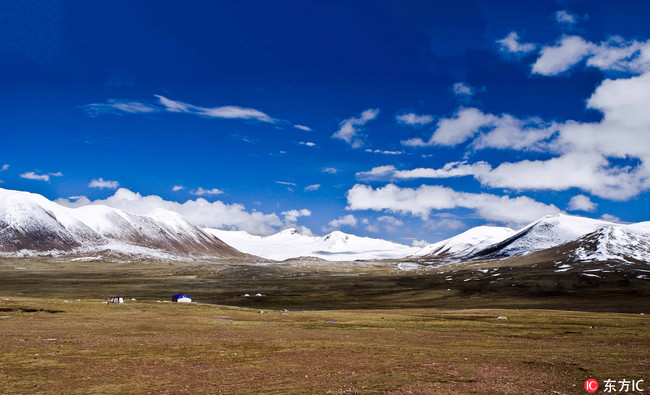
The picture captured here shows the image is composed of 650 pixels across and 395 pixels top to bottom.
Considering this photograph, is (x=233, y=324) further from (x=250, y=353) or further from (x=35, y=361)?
(x=35, y=361)

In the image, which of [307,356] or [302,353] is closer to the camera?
[307,356]

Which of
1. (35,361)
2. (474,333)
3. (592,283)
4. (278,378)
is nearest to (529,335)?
(474,333)

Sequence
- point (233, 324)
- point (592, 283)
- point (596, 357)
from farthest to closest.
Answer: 1. point (592, 283)
2. point (233, 324)
3. point (596, 357)

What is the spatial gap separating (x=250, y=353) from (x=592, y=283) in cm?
19929

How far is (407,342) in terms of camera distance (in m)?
45.9

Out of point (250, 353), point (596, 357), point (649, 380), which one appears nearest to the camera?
point (649, 380)

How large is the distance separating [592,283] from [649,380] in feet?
641

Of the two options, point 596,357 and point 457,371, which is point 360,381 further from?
point 596,357

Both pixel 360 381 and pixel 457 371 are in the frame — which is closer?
pixel 360 381

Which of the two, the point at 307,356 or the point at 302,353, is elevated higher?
the point at 307,356

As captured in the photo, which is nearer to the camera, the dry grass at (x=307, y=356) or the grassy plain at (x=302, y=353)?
the dry grass at (x=307, y=356)

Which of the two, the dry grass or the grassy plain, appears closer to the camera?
the dry grass

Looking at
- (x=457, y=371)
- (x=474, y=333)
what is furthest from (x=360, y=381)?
(x=474, y=333)

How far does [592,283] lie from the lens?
193m
